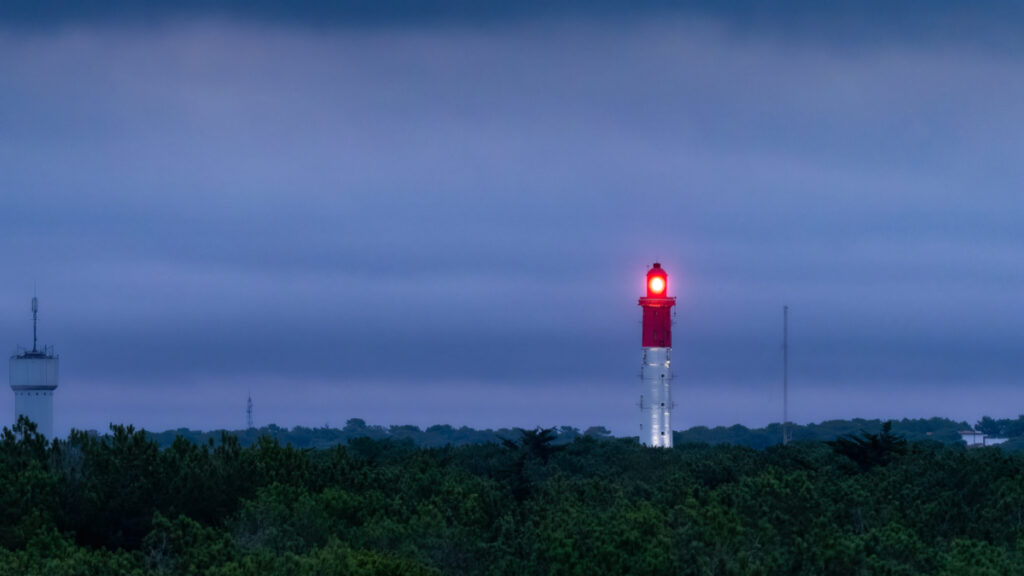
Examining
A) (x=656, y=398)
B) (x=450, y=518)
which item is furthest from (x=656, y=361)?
(x=450, y=518)

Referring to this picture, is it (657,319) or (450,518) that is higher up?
(657,319)

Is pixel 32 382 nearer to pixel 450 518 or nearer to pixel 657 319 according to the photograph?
pixel 657 319

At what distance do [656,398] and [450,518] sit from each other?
2683 inches

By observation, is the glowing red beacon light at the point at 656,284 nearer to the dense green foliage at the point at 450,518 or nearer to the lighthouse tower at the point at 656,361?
the lighthouse tower at the point at 656,361

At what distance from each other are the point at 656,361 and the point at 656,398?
3336 millimetres

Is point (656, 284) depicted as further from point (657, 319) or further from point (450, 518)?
point (450, 518)

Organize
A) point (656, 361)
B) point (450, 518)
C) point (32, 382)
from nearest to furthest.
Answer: point (450, 518) → point (656, 361) → point (32, 382)

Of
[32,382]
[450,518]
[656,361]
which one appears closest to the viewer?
[450,518]

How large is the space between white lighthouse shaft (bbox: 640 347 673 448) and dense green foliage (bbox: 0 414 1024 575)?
140ft

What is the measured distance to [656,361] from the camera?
13362 cm

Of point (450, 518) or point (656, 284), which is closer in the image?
point (450, 518)

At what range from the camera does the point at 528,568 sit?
55.6m

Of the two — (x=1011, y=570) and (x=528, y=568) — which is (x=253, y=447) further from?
(x=1011, y=570)

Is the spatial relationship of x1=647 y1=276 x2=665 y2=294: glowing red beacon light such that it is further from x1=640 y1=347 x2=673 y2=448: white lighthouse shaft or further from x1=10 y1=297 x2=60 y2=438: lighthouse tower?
x1=10 y1=297 x2=60 y2=438: lighthouse tower
